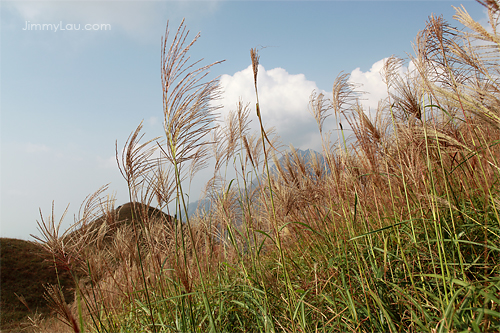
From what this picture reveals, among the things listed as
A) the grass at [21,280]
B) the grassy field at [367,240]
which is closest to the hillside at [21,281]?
the grass at [21,280]

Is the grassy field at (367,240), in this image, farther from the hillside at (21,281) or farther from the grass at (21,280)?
the grass at (21,280)

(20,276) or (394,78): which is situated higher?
(394,78)

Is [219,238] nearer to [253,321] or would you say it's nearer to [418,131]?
[253,321]

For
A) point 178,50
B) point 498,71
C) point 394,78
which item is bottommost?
point 498,71

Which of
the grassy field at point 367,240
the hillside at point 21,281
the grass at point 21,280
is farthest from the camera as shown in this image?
the grass at point 21,280

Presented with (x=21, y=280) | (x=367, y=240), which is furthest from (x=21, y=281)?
(x=367, y=240)

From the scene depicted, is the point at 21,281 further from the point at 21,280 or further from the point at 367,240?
the point at 367,240

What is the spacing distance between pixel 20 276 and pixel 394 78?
23841 mm

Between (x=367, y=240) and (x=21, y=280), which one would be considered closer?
(x=367, y=240)

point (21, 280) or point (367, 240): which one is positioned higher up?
point (367, 240)

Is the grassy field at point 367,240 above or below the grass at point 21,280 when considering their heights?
above

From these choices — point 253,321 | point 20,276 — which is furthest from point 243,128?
point 20,276

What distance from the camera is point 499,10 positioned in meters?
1.31

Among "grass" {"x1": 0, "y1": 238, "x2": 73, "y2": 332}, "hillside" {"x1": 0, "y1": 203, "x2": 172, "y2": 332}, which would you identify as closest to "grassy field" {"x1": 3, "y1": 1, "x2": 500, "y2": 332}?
"hillside" {"x1": 0, "y1": 203, "x2": 172, "y2": 332}
